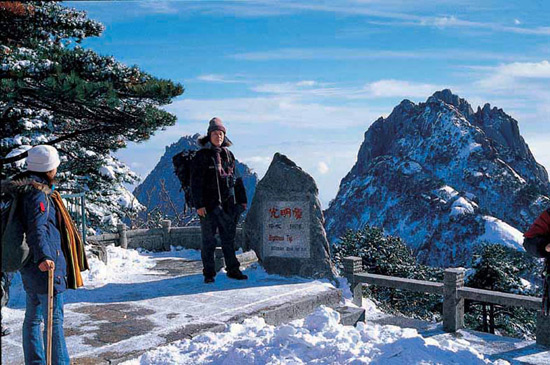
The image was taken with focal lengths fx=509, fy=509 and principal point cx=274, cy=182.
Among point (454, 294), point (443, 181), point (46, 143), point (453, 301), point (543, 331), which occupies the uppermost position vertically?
point (443, 181)

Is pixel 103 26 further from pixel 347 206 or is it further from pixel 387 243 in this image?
pixel 347 206

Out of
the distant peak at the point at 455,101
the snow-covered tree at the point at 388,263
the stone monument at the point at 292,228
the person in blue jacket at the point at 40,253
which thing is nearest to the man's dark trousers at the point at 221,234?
the stone monument at the point at 292,228

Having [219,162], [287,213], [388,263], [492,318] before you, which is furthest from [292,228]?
[492,318]

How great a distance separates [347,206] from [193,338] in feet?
323

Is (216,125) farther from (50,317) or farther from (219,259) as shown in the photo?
(50,317)

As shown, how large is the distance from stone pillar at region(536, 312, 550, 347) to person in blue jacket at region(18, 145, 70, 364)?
6.91 metres

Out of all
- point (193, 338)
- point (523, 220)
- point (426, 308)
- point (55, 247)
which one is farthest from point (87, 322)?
point (523, 220)

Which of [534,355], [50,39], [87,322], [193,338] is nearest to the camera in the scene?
[193,338]

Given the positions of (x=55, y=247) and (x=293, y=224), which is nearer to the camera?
(x=55, y=247)

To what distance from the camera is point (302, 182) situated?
347 inches

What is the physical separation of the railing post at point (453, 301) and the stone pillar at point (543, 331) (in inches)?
47.0

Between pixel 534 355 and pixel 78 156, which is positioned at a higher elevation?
pixel 78 156

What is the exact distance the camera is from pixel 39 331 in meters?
4.14

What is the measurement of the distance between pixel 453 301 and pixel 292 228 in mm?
2969
